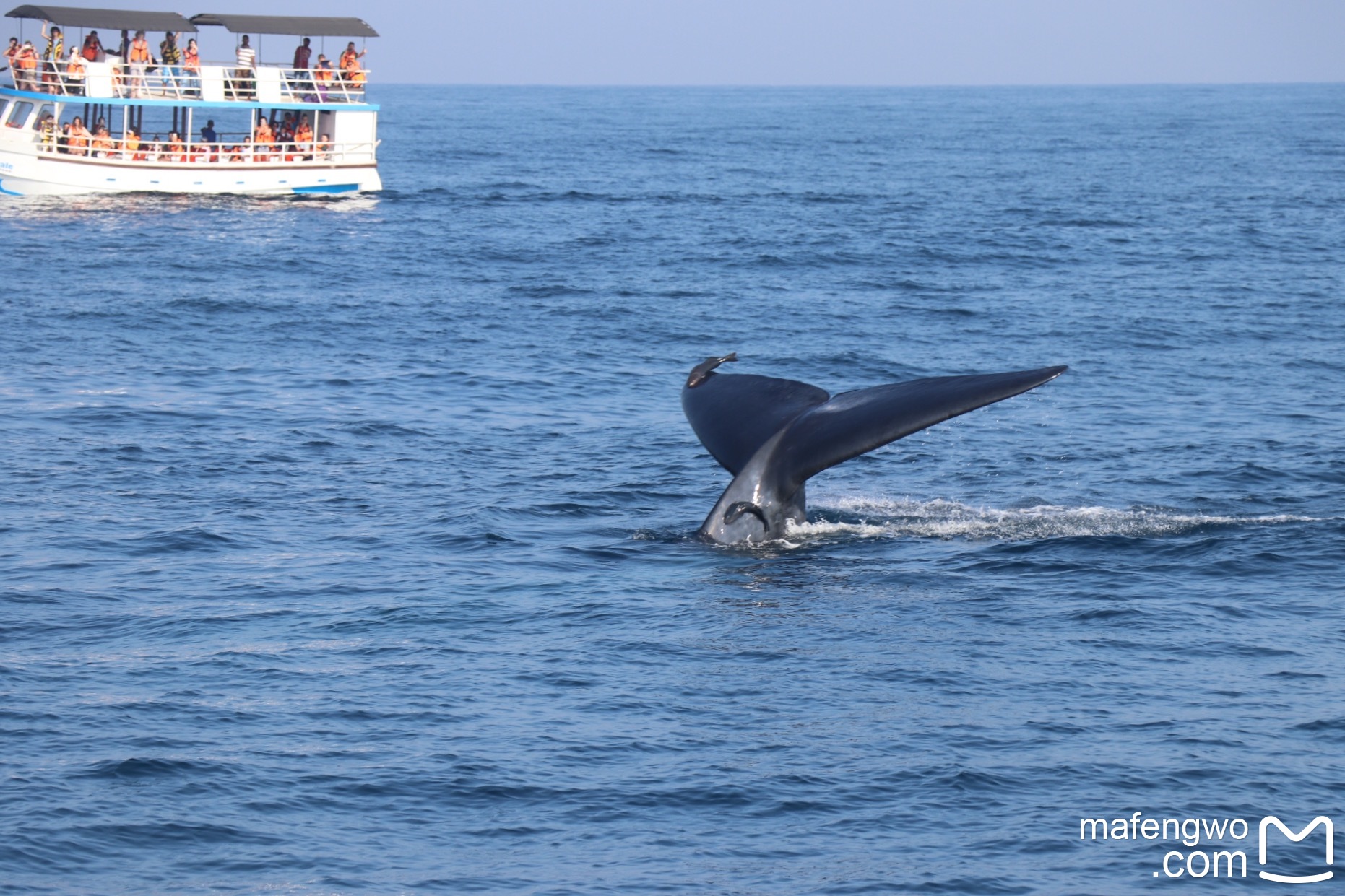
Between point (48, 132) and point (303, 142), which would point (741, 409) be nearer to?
point (48, 132)

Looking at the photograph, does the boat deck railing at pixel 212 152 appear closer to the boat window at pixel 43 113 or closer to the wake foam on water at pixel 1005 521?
the boat window at pixel 43 113

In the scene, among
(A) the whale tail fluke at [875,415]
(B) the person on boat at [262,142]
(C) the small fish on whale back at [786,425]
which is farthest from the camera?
(B) the person on boat at [262,142]

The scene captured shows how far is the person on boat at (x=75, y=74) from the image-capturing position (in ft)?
168

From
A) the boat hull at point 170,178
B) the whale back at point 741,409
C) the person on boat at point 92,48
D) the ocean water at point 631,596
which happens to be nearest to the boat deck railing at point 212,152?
the boat hull at point 170,178

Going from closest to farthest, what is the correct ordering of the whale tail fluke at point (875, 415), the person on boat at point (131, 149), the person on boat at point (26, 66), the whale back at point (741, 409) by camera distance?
the whale tail fluke at point (875, 415)
the whale back at point (741, 409)
the person on boat at point (26, 66)
the person on boat at point (131, 149)

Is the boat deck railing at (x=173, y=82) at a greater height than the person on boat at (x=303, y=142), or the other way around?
the boat deck railing at (x=173, y=82)

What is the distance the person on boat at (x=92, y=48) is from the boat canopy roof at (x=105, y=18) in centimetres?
48

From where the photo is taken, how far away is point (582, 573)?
16.3 meters

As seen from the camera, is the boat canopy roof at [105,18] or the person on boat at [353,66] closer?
the boat canopy roof at [105,18]

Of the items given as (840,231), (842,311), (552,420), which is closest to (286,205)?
(840,231)

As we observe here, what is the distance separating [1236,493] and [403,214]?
39.3 metres

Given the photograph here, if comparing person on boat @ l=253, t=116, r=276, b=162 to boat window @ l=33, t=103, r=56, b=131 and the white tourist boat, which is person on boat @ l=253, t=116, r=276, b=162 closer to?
the white tourist boat

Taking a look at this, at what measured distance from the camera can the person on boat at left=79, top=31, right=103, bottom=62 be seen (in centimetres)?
5309

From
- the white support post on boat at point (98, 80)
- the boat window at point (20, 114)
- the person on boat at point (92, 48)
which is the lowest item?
the boat window at point (20, 114)
